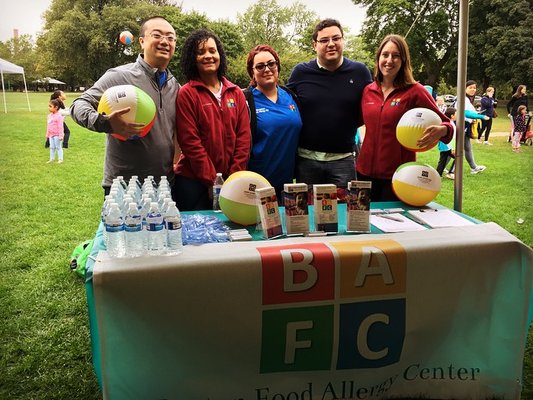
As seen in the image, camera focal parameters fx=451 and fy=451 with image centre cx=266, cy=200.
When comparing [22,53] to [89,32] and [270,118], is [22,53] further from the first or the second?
[270,118]

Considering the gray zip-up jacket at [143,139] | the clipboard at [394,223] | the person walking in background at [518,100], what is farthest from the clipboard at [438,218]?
the person walking in background at [518,100]

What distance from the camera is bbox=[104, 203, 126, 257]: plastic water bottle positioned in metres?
1.40

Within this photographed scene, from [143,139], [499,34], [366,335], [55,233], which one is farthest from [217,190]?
[499,34]

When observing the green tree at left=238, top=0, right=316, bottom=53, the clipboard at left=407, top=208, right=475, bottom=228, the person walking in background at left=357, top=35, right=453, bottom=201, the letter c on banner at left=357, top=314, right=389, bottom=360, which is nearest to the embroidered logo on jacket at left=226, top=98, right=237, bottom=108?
the person walking in background at left=357, top=35, right=453, bottom=201

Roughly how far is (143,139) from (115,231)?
34.9 inches

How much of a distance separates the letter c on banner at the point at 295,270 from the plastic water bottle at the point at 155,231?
39 cm

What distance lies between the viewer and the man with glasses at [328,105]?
2430 millimetres

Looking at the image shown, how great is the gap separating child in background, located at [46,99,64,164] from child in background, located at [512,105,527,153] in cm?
789

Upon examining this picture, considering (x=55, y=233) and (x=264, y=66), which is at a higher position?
(x=264, y=66)

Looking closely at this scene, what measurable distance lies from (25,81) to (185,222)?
24.9 feet

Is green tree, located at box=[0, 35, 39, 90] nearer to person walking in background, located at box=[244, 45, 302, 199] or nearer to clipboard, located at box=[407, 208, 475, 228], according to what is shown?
person walking in background, located at box=[244, 45, 302, 199]

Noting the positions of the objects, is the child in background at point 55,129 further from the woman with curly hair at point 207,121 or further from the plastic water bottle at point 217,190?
the plastic water bottle at point 217,190

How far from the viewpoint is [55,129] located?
7.32 metres

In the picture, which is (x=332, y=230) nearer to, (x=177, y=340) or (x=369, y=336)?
(x=369, y=336)
